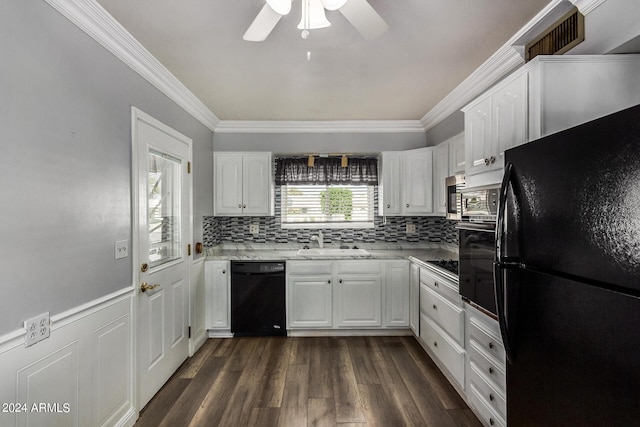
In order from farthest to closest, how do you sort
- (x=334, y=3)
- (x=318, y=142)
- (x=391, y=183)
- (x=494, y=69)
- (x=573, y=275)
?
(x=318, y=142)
(x=391, y=183)
(x=494, y=69)
(x=334, y=3)
(x=573, y=275)

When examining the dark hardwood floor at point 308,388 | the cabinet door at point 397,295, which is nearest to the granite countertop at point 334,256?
the cabinet door at point 397,295

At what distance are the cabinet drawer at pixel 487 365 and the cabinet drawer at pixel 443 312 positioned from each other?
0.17 m

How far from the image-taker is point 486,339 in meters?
1.80

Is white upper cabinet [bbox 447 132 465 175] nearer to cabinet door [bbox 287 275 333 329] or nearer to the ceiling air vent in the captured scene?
the ceiling air vent

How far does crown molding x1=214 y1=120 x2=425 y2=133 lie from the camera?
3.67 meters

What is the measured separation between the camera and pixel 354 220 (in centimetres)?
400

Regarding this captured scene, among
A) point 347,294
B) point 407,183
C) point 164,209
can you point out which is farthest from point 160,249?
point 407,183

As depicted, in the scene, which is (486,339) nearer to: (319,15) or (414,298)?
(414,298)

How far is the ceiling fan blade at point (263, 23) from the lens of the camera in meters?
1.37

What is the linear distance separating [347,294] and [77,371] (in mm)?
2365

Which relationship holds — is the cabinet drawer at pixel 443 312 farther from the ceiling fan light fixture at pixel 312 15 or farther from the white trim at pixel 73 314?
the white trim at pixel 73 314

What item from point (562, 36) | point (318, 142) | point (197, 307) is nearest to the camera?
point (562, 36)

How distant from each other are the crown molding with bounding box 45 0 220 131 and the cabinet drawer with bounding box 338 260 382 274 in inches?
90.2

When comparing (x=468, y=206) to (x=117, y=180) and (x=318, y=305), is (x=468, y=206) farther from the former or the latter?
(x=117, y=180)
